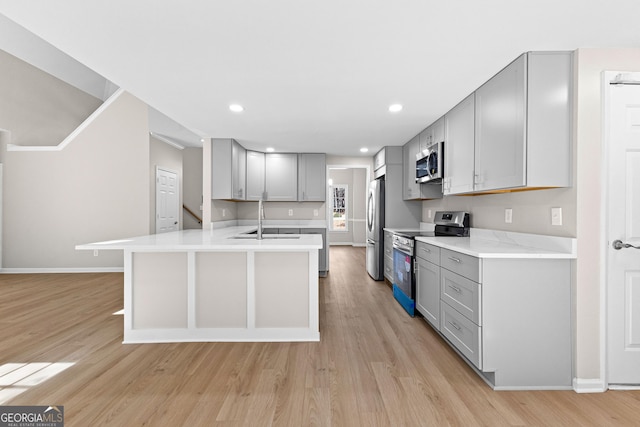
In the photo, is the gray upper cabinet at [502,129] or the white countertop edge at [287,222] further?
the white countertop edge at [287,222]

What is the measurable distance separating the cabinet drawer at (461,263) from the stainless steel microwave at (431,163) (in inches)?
44.9

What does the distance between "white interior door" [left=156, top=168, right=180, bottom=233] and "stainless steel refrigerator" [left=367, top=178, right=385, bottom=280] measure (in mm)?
4562

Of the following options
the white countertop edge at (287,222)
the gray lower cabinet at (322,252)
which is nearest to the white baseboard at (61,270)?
the white countertop edge at (287,222)

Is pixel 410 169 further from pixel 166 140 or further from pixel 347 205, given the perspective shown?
pixel 347 205

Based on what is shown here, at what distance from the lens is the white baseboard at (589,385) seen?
79.7 inches

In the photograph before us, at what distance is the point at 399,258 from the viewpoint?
13.0 ft

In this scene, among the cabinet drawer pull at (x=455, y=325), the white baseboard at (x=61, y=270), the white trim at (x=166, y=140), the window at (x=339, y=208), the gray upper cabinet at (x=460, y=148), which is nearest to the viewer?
the cabinet drawer pull at (x=455, y=325)

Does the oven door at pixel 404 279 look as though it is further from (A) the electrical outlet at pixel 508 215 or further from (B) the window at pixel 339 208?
(B) the window at pixel 339 208

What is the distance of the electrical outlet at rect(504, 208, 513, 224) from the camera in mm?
2715

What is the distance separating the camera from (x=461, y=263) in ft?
7.78

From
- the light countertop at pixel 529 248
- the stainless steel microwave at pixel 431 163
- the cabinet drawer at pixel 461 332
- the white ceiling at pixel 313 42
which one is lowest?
the cabinet drawer at pixel 461 332

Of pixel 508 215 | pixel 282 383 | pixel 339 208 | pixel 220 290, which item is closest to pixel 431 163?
pixel 508 215

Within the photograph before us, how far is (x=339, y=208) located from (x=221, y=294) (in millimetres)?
7662

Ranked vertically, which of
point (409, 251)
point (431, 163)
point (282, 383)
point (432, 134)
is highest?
point (432, 134)
